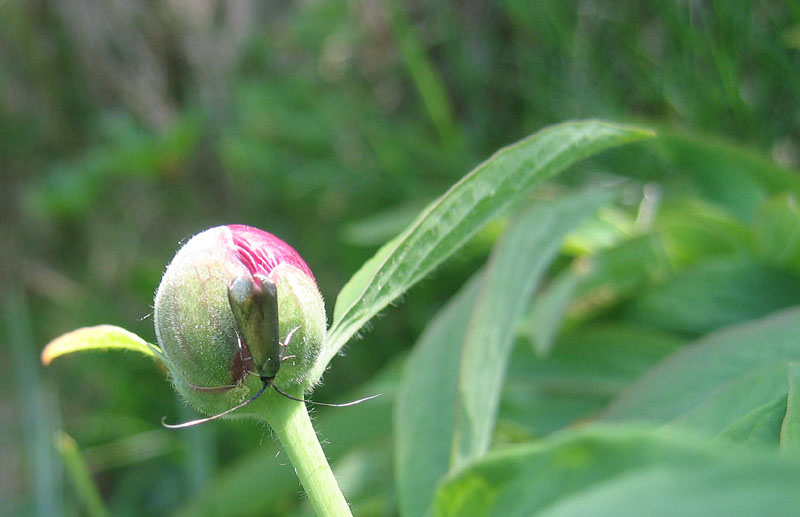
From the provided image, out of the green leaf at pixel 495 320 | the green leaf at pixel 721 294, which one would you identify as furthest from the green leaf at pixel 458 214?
the green leaf at pixel 721 294

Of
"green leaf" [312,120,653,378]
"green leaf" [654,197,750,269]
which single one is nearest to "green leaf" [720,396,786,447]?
"green leaf" [312,120,653,378]

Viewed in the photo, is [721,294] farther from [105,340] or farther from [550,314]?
[105,340]

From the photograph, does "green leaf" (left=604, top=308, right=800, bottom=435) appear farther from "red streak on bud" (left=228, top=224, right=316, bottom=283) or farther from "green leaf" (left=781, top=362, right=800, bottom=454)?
"red streak on bud" (left=228, top=224, right=316, bottom=283)

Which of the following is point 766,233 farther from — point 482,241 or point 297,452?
point 297,452

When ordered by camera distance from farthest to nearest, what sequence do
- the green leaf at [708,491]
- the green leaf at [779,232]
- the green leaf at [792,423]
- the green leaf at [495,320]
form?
the green leaf at [779,232]
the green leaf at [495,320]
the green leaf at [792,423]
the green leaf at [708,491]

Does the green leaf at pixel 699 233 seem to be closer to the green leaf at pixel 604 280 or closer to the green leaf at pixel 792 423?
the green leaf at pixel 604 280

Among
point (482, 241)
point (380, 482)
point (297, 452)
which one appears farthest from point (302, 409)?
point (482, 241)

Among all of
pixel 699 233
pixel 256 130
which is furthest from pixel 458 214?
pixel 256 130

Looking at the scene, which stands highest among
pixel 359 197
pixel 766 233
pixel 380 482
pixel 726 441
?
pixel 726 441
